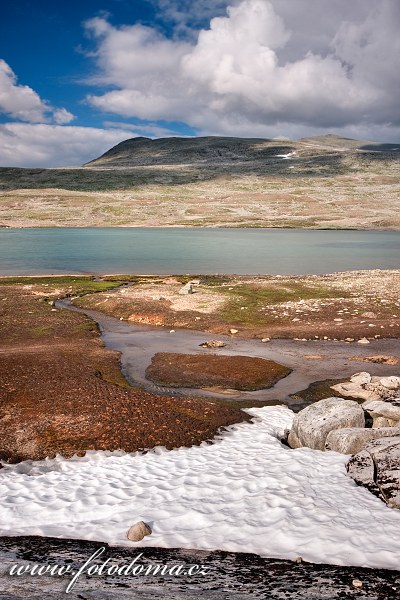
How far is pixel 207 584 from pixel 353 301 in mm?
40651

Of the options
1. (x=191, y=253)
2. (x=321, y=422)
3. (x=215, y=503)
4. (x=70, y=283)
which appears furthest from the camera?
(x=191, y=253)

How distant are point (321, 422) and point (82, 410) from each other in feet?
33.5

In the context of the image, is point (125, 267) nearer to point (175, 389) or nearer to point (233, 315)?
point (233, 315)

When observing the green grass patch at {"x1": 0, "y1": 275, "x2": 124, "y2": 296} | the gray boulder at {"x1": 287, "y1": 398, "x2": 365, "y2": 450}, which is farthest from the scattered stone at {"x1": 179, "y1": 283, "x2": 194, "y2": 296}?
the gray boulder at {"x1": 287, "y1": 398, "x2": 365, "y2": 450}

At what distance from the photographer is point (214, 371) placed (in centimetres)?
2742

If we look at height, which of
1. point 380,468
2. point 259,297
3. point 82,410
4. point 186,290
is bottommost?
point 82,410

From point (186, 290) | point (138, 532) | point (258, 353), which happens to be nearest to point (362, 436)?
point (138, 532)

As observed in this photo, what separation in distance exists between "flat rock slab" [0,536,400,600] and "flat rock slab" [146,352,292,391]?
48.4 feet

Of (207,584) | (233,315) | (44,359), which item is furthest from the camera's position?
(233,315)

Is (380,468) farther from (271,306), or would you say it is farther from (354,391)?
(271,306)

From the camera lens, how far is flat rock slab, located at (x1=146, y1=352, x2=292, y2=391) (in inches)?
1013

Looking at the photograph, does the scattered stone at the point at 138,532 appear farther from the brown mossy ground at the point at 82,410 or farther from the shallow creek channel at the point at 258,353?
the shallow creek channel at the point at 258,353

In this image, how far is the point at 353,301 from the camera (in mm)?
46688

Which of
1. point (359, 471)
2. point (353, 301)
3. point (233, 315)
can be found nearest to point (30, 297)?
point (233, 315)
